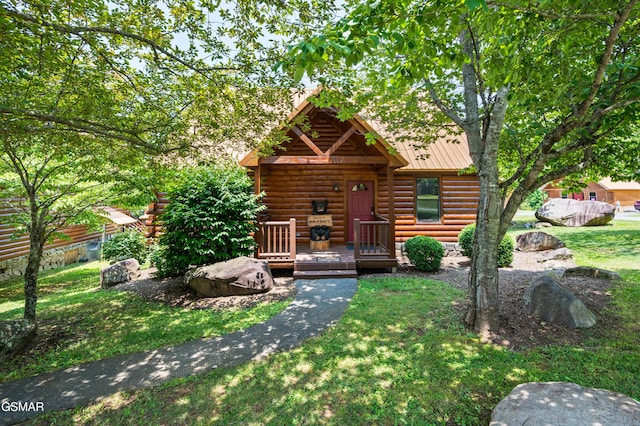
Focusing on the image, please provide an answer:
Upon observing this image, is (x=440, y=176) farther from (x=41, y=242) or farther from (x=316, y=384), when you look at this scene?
(x=41, y=242)

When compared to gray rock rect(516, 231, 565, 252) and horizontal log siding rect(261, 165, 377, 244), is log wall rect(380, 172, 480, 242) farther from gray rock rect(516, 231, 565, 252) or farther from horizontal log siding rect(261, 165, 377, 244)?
gray rock rect(516, 231, 565, 252)

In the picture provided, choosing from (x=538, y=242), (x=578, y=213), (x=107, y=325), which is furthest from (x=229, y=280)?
(x=578, y=213)

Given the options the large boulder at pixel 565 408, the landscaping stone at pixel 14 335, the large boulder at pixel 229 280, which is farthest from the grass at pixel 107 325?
the large boulder at pixel 565 408

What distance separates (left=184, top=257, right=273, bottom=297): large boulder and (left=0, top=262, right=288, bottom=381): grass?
0.85m

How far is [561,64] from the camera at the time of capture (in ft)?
12.6

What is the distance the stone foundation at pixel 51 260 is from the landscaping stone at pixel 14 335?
9.95m

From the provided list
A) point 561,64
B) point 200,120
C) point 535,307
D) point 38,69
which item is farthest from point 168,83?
point 535,307

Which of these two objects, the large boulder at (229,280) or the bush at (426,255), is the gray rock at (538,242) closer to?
the bush at (426,255)

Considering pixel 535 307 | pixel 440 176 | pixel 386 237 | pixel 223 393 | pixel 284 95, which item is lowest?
pixel 223 393

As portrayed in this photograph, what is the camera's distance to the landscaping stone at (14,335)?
427 cm

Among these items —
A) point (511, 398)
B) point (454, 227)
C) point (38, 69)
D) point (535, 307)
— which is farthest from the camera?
point (454, 227)

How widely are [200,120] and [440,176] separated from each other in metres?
10.1

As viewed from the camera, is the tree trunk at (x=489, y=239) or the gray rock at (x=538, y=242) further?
the gray rock at (x=538, y=242)

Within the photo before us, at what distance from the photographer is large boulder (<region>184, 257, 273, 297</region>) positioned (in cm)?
698
